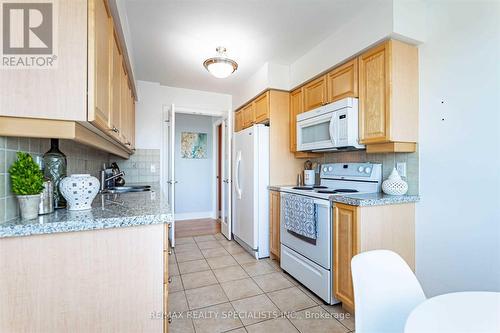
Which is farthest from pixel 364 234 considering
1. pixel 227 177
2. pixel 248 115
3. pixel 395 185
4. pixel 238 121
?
pixel 238 121

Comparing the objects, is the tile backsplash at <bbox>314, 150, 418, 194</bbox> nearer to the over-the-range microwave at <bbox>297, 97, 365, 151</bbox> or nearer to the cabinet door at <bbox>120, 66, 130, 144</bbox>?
the over-the-range microwave at <bbox>297, 97, 365, 151</bbox>

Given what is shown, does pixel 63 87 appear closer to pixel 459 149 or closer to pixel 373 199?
pixel 373 199

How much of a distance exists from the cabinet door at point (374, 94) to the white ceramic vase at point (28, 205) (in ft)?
7.33

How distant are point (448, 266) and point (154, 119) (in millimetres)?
3815

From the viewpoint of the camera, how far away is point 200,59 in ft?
9.34

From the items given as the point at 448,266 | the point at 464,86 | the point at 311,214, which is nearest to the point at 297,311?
the point at 311,214

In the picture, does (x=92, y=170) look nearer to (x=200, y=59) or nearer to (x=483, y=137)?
(x=200, y=59)

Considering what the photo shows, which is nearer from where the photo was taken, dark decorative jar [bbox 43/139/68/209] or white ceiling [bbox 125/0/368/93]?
dark decorative jar [bbox 43/139/68/209]

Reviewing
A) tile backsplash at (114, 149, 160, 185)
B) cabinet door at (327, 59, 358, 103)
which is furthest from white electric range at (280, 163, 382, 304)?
tile backsplash at (114, 149, 160, 185)

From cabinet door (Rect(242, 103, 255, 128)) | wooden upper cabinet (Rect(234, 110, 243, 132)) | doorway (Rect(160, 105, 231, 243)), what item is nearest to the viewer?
cabinet door (Rect(242, 103, 255, 128))

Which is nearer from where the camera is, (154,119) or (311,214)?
(311,214)

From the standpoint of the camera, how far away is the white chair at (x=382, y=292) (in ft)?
2.93

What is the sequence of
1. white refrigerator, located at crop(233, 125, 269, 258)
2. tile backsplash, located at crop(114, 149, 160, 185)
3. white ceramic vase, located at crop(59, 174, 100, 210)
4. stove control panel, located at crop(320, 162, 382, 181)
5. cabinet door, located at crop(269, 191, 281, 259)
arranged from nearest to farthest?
white ceramic vase, located at crop(59, 174, 100, 210) → stove control panel, located at crop(320, 162, 382, 181) → cabinet door, located at crop(269, 191, 281, 259) → white refrigerator, located at crop(233, 125, 269, 258) → tile backsplash, located at crop(114, 149, 160, 185)

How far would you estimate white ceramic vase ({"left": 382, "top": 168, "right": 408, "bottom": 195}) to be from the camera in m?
1.92
